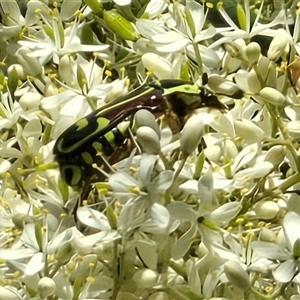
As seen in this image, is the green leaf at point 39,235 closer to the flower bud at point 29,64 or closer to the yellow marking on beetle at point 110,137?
the yellow marking on beetle at point 110,137

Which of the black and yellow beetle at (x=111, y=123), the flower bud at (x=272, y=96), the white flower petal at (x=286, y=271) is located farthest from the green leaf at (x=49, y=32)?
the white flower petal at (x=286, y=271)

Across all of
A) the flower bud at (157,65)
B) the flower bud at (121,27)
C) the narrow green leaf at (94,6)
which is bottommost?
the flower bud at (157,65)

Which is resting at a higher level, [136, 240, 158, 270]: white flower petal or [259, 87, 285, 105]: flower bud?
[259, 87, 285, 105]: flower bud

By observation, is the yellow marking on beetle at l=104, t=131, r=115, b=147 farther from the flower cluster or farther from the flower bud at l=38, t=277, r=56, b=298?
the flower bud at l=38, t=277, r=56, b=298

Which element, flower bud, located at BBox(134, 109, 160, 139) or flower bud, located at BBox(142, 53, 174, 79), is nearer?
flower bud, located at BBox(134, 109, 160, 139)

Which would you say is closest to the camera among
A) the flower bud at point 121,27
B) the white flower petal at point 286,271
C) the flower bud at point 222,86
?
the white flower petal at point 286,271

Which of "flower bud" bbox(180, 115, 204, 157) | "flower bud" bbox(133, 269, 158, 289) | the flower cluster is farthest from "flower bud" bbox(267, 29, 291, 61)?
"flower bud" bbox(133, 269, 158, 289)

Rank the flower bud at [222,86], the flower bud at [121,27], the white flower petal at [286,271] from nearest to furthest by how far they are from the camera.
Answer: the white flower petal at [286,271], the flower bud at [222,86], the flower bud at [121,27]

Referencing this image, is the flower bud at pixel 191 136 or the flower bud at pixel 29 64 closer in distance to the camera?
the flower bud at pixel 191 136

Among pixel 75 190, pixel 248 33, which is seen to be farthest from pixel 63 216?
pixel 248 33
